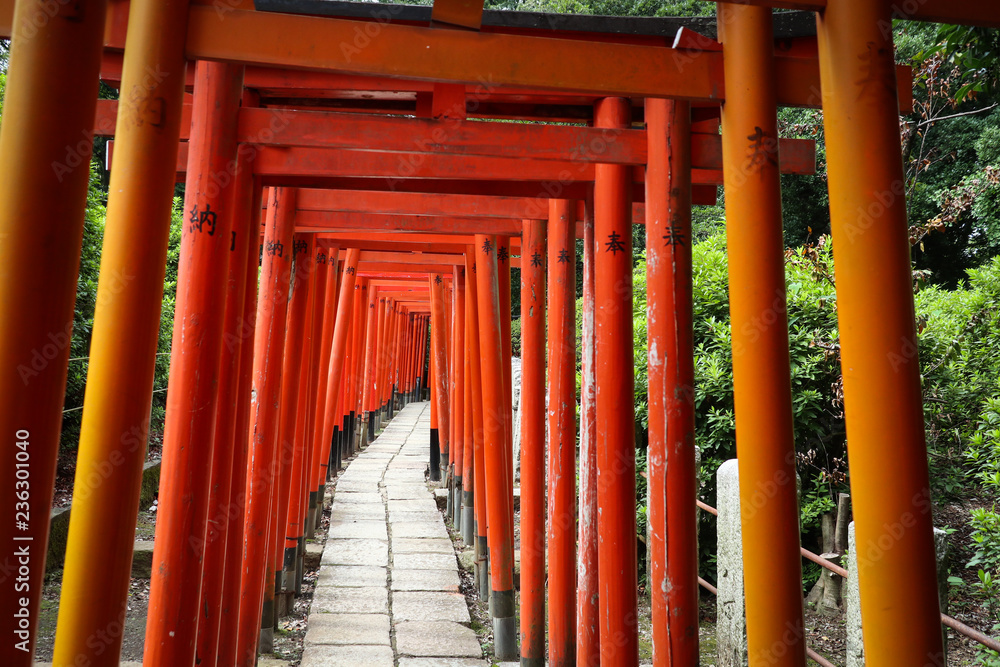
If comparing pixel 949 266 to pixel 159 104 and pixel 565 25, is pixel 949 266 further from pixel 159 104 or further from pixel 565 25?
pixel 159 104

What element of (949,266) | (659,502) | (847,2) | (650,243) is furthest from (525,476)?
(949,266)

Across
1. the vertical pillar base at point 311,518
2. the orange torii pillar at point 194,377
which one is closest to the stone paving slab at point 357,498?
the vertical pillar base at point 311,518

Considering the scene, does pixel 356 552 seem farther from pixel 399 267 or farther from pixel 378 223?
pixel 378 223

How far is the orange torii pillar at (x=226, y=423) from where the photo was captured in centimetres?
337

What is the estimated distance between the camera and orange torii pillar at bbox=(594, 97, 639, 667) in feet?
11.0

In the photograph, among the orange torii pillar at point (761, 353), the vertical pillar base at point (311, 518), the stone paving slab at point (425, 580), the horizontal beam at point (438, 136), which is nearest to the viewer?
the orange torii pillar at point (761, 353)

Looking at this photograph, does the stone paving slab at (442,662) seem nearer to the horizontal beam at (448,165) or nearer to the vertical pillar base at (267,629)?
the vertical pillar base at (267,629)

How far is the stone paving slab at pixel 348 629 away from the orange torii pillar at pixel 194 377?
290 centimetres

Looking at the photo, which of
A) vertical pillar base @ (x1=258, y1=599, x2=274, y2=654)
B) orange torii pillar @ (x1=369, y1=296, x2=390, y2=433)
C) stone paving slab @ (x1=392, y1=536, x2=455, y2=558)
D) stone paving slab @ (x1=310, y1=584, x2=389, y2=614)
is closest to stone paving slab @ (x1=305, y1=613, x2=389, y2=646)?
stone paving slab @ (x1=310, y1=584, x2=389, y2=614)

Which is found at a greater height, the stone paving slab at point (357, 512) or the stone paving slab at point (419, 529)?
the stone paving slab at point (357, 512)

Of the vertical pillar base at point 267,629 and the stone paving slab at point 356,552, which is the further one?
the stone paving slab at point 356,552

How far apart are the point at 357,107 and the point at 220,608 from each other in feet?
8.55

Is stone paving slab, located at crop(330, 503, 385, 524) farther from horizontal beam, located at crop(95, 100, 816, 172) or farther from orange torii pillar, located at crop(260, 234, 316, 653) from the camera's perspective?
horizontal beam, located at crop(95, 100, 816, 172)

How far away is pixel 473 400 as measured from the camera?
671 centimetres
